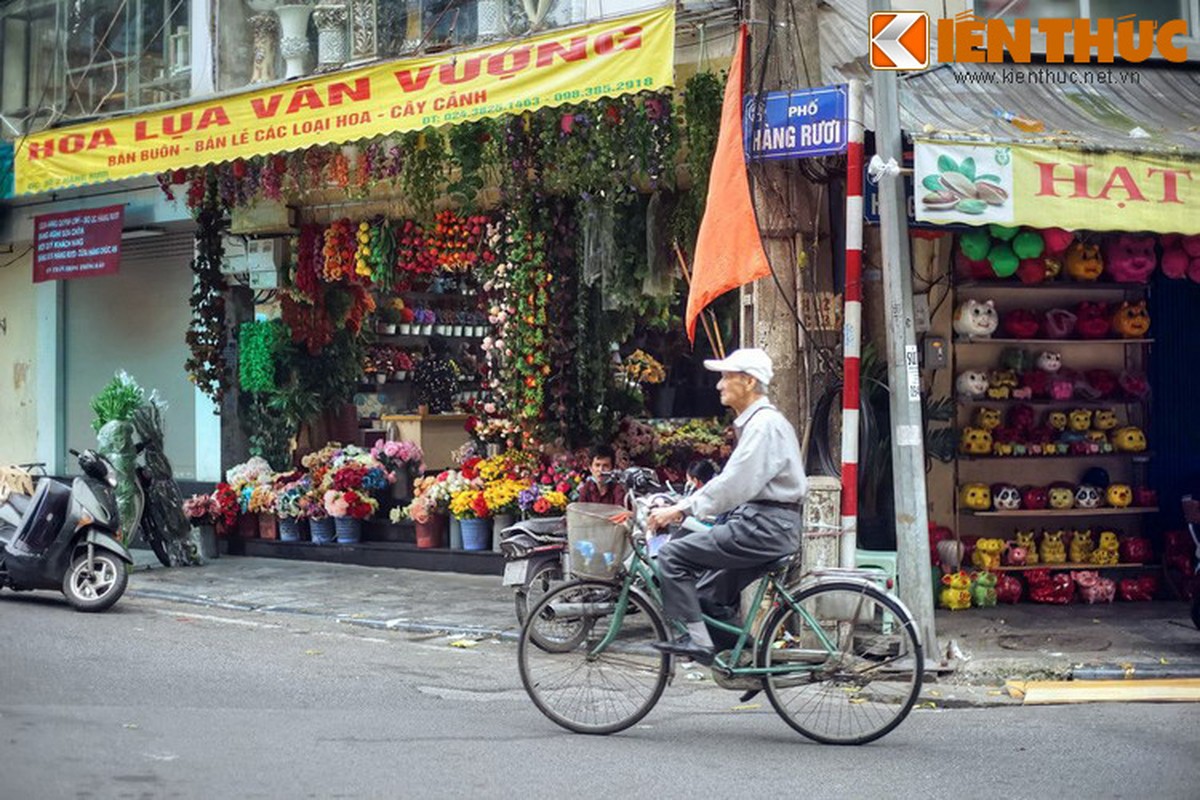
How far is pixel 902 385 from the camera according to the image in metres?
9.51

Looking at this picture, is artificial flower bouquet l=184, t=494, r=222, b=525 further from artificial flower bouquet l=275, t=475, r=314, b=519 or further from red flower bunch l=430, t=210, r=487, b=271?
red flower bunch l=430, t=210, r=487, b=271

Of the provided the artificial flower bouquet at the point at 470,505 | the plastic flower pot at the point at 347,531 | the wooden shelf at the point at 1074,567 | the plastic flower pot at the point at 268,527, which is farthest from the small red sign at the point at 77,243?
the wooden shelf at the point at 1074,567

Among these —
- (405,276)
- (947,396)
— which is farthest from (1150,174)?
(405,276)

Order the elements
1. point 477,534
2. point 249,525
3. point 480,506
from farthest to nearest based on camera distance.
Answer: point 249,525, point 477,534, point 480,506

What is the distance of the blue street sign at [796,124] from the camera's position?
9.76m

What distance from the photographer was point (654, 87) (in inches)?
416

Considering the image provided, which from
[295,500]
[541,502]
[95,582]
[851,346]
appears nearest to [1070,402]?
[851,346]

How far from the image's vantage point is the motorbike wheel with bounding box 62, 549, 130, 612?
11.5 m

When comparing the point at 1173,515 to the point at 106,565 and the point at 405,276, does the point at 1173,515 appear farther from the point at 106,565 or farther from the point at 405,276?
the point at 106,565

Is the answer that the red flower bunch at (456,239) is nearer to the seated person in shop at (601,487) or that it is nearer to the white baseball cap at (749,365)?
the seated person in shop at (601,487)

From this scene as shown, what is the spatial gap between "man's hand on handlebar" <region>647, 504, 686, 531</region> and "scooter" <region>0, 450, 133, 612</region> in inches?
234

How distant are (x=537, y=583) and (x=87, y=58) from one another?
10.2 m

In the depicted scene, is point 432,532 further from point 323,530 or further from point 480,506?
point 323,530

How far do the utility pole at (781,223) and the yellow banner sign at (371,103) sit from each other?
72cm
